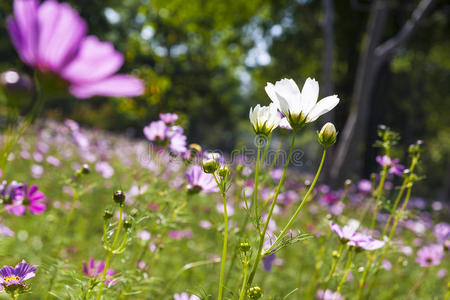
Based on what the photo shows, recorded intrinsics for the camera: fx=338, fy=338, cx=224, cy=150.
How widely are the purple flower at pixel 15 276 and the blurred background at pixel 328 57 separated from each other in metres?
0.38

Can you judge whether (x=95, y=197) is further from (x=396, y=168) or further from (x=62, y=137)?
(x=396, y=168)

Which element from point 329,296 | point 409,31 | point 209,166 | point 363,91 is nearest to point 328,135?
point 209,166

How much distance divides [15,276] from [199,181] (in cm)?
64

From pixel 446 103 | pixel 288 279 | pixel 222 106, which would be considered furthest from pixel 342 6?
pixel 222 106

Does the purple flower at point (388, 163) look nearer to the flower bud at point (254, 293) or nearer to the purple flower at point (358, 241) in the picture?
the purple flower at point (358, 241)

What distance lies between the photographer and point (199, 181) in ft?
4.07

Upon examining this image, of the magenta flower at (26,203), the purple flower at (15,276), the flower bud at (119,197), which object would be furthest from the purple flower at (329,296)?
the magenta flower at (26,203)

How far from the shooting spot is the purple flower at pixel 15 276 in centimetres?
71

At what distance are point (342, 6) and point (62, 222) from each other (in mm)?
10000

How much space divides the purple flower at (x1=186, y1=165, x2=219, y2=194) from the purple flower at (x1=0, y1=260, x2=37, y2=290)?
57 cm

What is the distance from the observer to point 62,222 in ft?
9.07

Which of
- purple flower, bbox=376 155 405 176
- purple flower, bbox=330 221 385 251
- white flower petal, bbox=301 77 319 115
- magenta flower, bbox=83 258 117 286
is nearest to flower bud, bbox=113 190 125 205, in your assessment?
magenta flower, bbox=83 258 117 286

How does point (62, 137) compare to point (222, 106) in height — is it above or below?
below

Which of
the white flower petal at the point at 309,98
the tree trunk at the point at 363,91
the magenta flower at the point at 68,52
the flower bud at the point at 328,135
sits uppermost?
the tree trunk at the point at 363,91
